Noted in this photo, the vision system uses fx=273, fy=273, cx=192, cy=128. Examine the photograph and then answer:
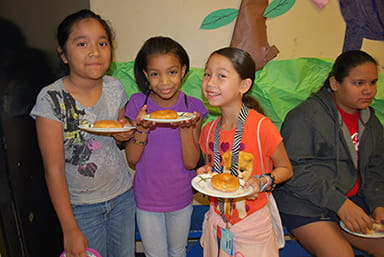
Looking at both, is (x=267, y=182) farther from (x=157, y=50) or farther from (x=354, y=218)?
(x=157, y=50)

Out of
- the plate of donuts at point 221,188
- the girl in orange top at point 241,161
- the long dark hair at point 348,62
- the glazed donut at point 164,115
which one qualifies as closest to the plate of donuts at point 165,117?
the glazed donut at point 164,115

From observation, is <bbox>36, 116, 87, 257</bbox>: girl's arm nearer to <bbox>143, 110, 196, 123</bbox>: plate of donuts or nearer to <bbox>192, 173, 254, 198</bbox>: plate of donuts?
<bbox>143, 110, 196, 123</bbox>: plate of donuts

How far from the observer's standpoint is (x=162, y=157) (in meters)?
1.67

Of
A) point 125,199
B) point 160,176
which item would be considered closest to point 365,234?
point 160,176

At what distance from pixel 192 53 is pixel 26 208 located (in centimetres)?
178

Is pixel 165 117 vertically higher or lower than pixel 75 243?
higher

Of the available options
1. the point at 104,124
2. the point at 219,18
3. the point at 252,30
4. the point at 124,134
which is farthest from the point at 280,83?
the point at 104,124

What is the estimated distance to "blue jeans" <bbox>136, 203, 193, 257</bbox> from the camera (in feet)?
5.47

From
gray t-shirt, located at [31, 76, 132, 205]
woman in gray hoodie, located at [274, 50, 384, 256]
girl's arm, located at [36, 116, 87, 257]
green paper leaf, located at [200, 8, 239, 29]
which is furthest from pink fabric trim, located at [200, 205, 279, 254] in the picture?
green paper leaf, located at [200, 8, 239, 29]

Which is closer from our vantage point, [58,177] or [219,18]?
[58,177]

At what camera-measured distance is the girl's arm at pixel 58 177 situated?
1371 mm

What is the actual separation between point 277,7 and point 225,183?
1.86 m

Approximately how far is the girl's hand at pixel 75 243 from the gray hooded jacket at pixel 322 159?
1339 mm

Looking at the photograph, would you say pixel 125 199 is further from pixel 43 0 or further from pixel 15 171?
pixel 43 0
